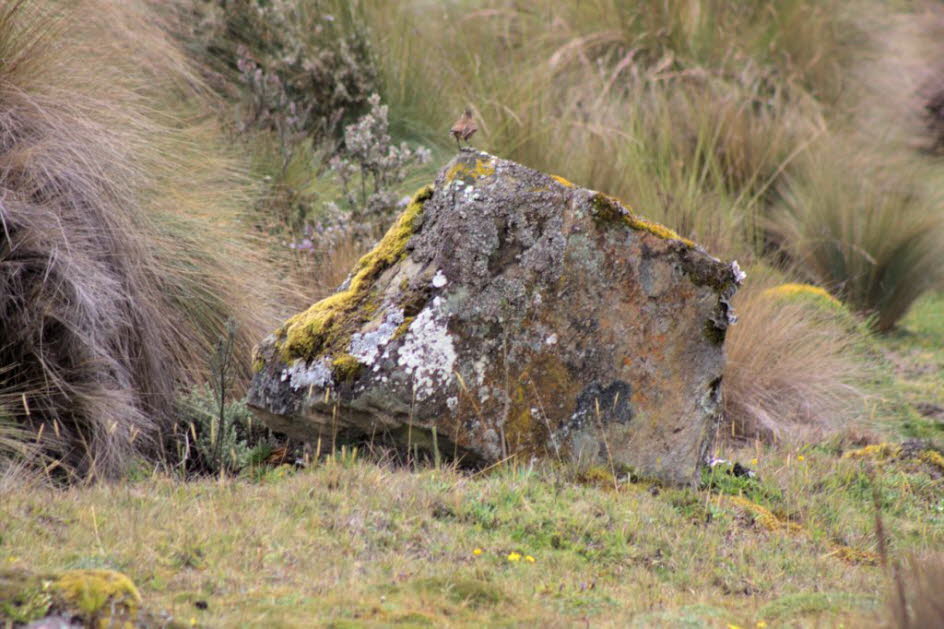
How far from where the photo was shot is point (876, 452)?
538cm

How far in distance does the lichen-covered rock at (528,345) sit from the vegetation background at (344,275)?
20 cm

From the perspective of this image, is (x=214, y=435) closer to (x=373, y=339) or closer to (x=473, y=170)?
(x=373, y=339)

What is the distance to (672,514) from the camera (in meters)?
4.01

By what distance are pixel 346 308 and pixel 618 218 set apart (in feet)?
4.38

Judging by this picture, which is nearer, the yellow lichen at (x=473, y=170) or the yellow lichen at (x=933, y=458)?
the yellow lichen at (x=473, y=170)

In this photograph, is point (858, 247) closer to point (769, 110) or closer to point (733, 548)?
point (769, 110)

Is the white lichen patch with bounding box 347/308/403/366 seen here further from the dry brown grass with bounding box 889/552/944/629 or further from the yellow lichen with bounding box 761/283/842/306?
the yellow lichen with bounding box 761/283/842/306

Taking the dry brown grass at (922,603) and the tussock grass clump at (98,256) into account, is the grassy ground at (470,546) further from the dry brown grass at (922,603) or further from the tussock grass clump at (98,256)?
the tussock grass clump at (98,256)

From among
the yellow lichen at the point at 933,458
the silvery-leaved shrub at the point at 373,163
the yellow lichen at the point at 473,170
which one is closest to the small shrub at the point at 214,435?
the yellow lichen at the point at 473,170

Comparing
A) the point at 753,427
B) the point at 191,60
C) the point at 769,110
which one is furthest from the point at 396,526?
the point at 769,110

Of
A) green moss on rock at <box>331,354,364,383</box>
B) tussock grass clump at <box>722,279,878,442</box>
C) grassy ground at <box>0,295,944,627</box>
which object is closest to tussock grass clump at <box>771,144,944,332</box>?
tussock grass clump at <box>722,279,878,442</box>

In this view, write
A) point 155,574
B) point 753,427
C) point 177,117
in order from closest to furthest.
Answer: point 155,574 → point 753,427 → point 177,117

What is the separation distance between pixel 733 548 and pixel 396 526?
1328 mm

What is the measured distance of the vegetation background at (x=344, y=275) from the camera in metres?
3.26
